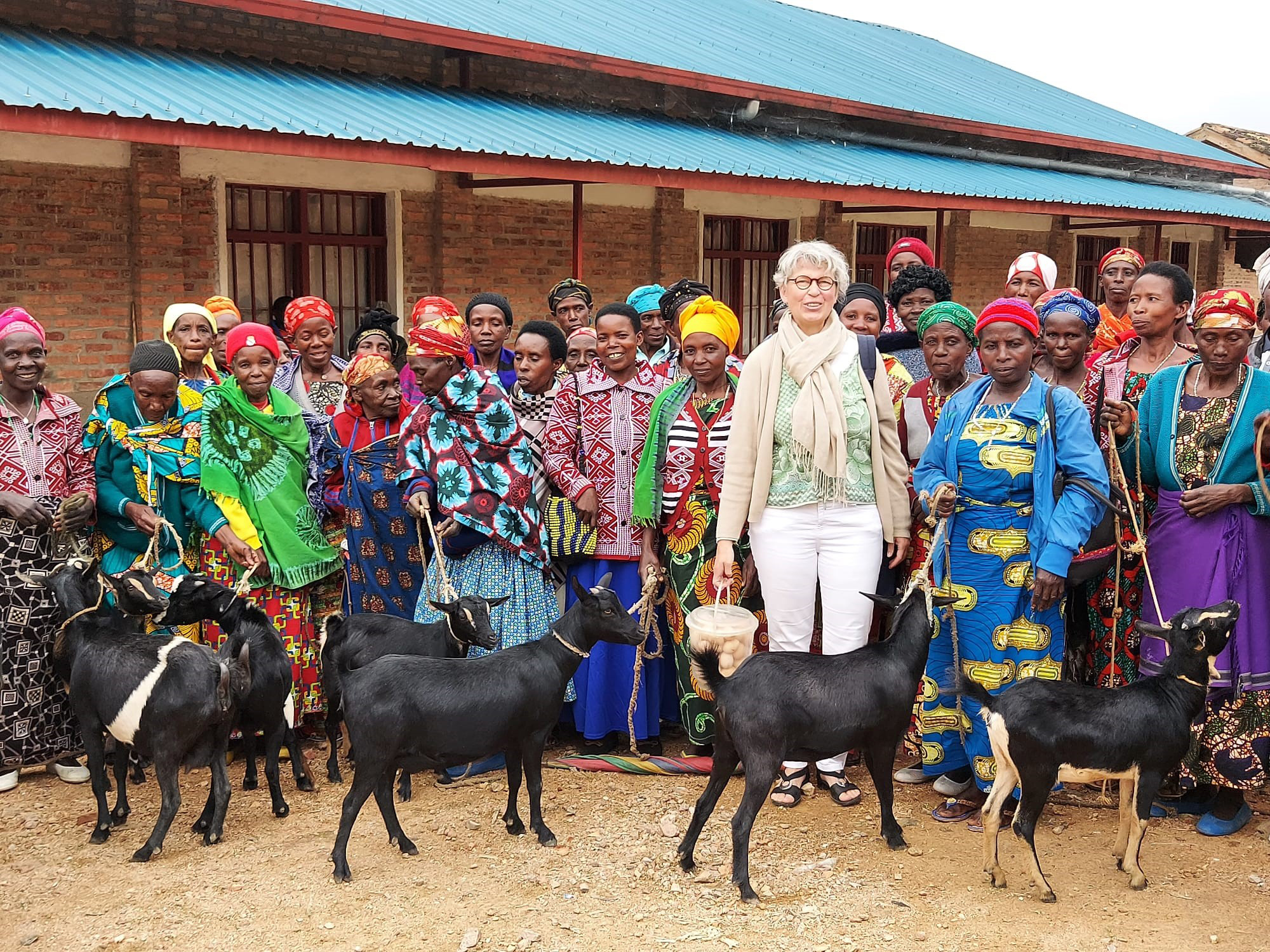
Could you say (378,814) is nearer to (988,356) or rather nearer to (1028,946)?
(1028,946)

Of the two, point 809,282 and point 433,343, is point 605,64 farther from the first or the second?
point 809,282

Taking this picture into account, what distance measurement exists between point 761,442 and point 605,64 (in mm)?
8505

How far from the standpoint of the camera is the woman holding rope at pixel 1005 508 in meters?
4.39

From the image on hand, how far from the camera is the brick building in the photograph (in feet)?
29.1

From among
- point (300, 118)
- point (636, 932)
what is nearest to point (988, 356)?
point (636, 932)

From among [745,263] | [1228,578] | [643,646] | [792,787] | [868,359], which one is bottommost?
[792,787]

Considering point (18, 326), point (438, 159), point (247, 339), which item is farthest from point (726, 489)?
point (438, 159)

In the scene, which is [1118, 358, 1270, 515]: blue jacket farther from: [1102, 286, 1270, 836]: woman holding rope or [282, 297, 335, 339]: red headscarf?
[282, 297, 335, 339]: red headscarf

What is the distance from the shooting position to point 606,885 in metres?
4.20

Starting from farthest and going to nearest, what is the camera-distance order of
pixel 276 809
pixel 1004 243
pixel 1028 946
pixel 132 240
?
pixel 1004 243 < pixel 132 240 < pixel 276 809 < pixel 1028 946

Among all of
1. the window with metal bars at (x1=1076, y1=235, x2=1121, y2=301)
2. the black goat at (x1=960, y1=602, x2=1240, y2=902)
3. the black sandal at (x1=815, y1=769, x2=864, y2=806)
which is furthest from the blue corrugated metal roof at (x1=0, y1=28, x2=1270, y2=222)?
the black goat at (x1=960, y1=602, x2=1240, y2=902)

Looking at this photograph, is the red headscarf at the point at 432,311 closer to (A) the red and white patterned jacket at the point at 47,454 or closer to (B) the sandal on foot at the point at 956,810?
(A) the red and white patterned jacket at the point at 47,454

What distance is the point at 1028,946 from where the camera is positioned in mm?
3754

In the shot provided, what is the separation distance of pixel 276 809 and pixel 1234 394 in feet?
13.2
